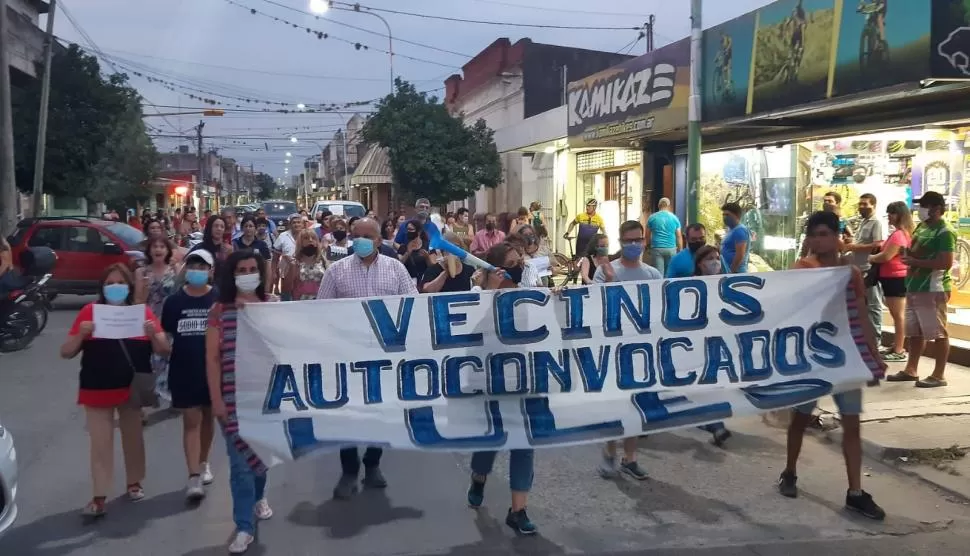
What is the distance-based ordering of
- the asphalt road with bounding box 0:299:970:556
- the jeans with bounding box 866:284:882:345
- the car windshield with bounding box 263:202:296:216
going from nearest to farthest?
the asphalt road with bounding box 0:299:970:556 → the jeans with bounding box 866:284:882:345 → the car windshield with bounding box 263:202:296:216

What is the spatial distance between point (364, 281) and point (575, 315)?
60.7 inches

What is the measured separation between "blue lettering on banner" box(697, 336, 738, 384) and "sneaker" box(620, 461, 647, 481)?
98 cm

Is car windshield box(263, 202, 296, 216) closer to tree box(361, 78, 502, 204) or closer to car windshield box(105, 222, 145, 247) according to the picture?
tree box(361, 78, 502, 204)

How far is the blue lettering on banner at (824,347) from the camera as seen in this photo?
586cm

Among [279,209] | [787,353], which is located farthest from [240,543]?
[279,209]

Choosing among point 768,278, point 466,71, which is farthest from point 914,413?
point 466,71

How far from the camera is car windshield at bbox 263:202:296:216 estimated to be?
34.5 meters

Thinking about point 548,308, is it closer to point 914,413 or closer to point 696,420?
point 696,420

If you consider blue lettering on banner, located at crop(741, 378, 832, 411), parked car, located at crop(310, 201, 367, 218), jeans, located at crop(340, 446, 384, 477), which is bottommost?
jeans, located at crop(340, 446, 384, 477)

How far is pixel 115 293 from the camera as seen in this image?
221 inches

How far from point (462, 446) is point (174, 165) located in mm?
101885

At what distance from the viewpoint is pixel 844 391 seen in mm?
5746

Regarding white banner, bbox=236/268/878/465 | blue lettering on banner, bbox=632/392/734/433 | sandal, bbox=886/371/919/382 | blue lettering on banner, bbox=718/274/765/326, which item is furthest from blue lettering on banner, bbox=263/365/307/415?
sandal, bbox=886/371/919/382

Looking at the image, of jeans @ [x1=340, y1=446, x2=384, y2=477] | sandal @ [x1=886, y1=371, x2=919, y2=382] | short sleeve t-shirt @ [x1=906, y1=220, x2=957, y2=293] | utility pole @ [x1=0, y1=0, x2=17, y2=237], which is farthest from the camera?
utility pole @ [x1=0, y1=0, x2=17, y2=237]
